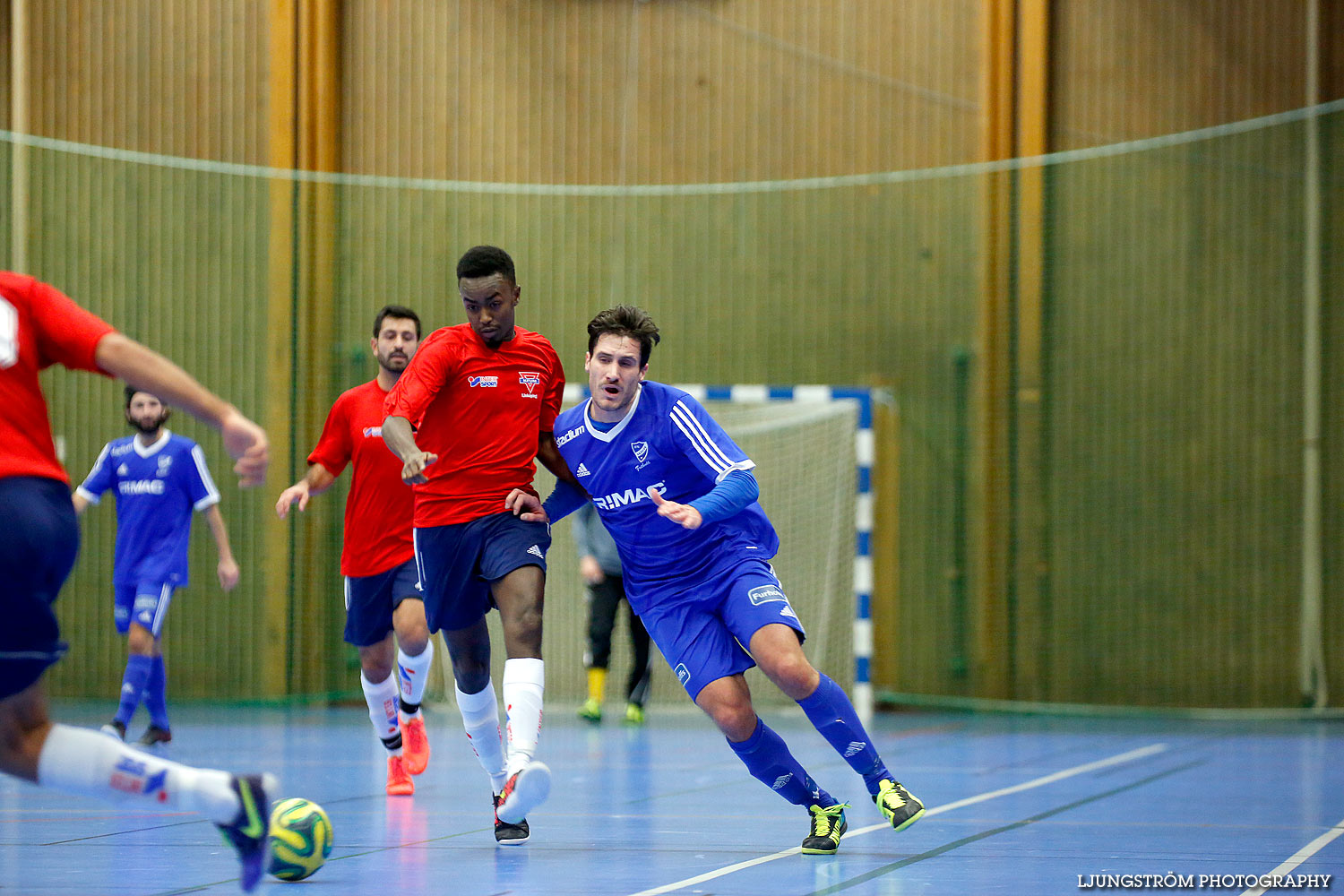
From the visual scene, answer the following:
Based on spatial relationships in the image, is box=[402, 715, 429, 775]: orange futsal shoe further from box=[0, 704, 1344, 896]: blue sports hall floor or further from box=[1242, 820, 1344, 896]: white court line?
box=[1242, 820, 1344, 896]: white court line

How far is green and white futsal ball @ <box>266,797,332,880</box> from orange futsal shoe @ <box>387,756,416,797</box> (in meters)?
2.35

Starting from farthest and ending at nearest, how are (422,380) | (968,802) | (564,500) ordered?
1. (968,802)
2. (564,500)
3. (422,380)

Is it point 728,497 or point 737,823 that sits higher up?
point 728,497

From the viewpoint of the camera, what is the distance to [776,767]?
466 centimetres

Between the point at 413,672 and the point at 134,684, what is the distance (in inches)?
93.9

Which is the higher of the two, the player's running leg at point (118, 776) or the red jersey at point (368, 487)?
the red jersey at point (368, 487)

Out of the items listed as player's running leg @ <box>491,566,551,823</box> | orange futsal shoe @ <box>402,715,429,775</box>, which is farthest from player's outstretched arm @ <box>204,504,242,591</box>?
player's running leg @ <box>491,566,551,823</box>

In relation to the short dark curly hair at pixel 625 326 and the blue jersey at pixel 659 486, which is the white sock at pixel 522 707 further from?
the short dark curly hair at pixel 625 326

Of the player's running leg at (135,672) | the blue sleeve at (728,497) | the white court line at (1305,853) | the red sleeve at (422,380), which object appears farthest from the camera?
the player's running leg at (135,672)

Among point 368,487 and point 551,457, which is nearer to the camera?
point 551,457

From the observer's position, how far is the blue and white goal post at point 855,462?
10.7 metres

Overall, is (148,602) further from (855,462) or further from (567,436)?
(855,462)

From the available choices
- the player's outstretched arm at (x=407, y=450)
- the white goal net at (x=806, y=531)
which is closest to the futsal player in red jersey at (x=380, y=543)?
the player's outstretched arm at (x=407, y=450)

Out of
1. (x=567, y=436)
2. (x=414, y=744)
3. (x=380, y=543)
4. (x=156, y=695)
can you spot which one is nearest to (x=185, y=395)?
(x=567, y=436)
